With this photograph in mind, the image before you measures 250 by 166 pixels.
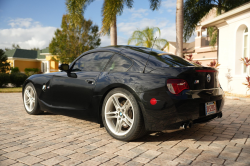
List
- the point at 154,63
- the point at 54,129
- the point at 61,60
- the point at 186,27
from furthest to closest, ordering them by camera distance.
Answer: the point at 61,60 → the point at 186,27 → the point at 54,129 → the point at 154,63

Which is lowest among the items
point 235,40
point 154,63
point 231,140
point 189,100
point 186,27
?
point 231,140

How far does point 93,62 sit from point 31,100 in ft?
6.86

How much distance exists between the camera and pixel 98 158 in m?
2.69

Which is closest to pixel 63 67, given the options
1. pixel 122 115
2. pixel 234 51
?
pixel 122 115

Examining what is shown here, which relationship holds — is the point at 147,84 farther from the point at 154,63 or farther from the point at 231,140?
the point at 231,140

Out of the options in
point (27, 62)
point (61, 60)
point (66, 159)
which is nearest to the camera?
point (66, 159)

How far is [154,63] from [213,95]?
105cm

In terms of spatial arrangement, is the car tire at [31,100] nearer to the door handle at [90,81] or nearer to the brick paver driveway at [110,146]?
the brick paver driveway at [110,146]

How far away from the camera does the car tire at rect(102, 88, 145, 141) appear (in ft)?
10.4

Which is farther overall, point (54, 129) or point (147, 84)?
point (54, 129)

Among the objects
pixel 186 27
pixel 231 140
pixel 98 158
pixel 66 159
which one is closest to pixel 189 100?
pixel 231 140

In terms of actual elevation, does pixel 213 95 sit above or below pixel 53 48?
below

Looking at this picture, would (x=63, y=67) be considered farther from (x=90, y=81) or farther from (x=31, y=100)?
(x=31, y=100)

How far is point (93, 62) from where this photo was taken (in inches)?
162
